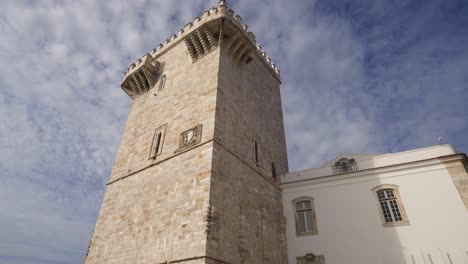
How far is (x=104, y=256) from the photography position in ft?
33.0

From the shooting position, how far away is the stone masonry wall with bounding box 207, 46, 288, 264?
854 cm

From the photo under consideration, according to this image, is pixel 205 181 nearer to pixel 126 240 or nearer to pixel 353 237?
pixel 126 240

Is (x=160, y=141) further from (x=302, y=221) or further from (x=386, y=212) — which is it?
(x=386, y=212)

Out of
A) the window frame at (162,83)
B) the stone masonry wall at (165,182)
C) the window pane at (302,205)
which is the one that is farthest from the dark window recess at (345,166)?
the window frame at (162,83)

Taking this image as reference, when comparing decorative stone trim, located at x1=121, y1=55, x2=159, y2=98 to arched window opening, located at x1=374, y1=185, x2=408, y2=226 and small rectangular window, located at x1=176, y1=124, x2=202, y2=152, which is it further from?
arched window opening, located at x1=374, y1=185, x2=408, y2=226

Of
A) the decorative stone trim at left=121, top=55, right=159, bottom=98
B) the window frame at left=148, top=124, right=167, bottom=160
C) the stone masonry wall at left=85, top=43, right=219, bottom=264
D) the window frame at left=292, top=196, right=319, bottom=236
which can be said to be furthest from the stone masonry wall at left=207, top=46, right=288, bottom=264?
the decorative stone trim at left=121, top=55, right=159, bottom=98

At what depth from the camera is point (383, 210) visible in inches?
418

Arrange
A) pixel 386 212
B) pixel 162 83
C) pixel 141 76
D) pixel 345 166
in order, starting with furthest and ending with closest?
pixel 141 76
pixel 162 83
pixel 345 166
pixel 386 212

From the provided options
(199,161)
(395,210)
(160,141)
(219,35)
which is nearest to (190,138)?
(199,161)

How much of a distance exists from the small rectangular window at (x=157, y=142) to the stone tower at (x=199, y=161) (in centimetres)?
6

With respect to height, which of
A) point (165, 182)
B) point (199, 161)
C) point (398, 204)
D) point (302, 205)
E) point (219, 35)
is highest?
point (219, 35)

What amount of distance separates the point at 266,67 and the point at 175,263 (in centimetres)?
1241

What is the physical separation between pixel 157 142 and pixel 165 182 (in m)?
2.52

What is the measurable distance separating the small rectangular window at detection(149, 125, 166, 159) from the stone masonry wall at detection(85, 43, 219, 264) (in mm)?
267
